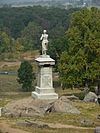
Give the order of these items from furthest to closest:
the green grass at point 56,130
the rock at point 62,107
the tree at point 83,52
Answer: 1. the tree at point 83,52
2. the rock at point 62,107
3. the green grass at point 56,130

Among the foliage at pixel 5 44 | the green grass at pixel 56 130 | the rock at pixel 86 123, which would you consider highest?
the green grass at pixel 56 130

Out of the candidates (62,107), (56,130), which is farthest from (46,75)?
(56,130)

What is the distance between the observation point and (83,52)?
155ft

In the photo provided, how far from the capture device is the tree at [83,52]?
47250 millimetres

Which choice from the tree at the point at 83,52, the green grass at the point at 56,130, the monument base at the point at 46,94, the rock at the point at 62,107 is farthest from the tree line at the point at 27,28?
the green grass at the point at 56,130

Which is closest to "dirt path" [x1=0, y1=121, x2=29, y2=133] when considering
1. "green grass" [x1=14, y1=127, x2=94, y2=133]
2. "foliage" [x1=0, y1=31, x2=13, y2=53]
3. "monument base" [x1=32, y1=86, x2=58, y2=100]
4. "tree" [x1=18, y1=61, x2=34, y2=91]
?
"green grass" [x1=14, y1=127, x2=94, y2=133]

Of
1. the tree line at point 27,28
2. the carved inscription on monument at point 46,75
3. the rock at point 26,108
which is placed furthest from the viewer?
the tree line at point 27,28

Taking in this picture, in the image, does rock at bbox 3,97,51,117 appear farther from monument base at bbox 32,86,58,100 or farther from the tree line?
the tree line

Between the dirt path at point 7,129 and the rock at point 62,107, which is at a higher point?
the dirt path at point 7,129

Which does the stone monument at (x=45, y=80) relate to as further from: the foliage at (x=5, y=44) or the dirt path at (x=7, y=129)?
the foliage at (x=5, y=44)

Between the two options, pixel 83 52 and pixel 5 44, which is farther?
pixel 5 44

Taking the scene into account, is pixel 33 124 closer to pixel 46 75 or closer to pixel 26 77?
pixel 46 75

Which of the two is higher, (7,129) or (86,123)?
(7,129)

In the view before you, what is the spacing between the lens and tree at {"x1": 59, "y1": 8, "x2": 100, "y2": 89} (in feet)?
155
